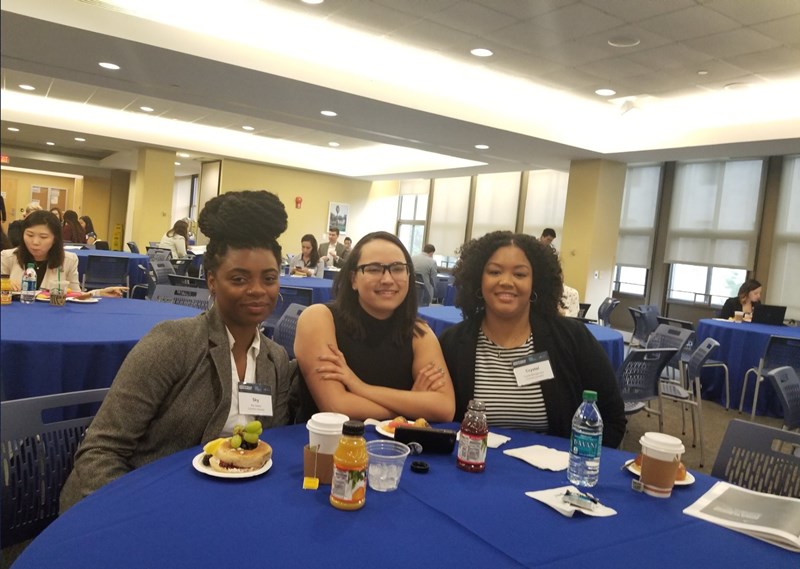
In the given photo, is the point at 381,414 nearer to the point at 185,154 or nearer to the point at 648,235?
the point at 648,235

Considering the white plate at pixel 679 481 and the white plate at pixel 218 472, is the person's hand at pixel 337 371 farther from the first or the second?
the white plate at pixel 679 481

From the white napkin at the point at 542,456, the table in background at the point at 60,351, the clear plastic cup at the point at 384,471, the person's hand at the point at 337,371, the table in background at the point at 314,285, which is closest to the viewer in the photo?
the clear plastic cup at the point at 384,471

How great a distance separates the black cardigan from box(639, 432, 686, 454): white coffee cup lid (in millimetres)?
565

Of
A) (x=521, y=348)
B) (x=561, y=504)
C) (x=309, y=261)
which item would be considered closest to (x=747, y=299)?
(x=309, y=261)

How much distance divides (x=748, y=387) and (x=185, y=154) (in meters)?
11.8

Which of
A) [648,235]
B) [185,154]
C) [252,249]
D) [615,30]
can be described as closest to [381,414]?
[252,249]

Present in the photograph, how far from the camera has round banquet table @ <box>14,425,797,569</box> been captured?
1022 millimetres

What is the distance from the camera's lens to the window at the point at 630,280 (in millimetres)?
10805

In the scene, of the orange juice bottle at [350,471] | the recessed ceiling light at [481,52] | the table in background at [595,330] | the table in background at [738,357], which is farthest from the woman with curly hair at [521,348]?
the recessed ceiling light at [481,52]

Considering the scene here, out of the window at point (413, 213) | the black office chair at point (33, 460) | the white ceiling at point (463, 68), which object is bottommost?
the black office chair at point (33, 460)

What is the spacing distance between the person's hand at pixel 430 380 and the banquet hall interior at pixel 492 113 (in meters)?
1.24

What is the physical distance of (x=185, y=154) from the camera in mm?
13141

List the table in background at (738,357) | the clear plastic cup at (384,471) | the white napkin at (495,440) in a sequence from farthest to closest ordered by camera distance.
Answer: the table in background at (738,357) < the white napkin at (495,440) < the clear plastic cup at (384,471)

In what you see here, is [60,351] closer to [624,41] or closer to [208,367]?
[208,367]
